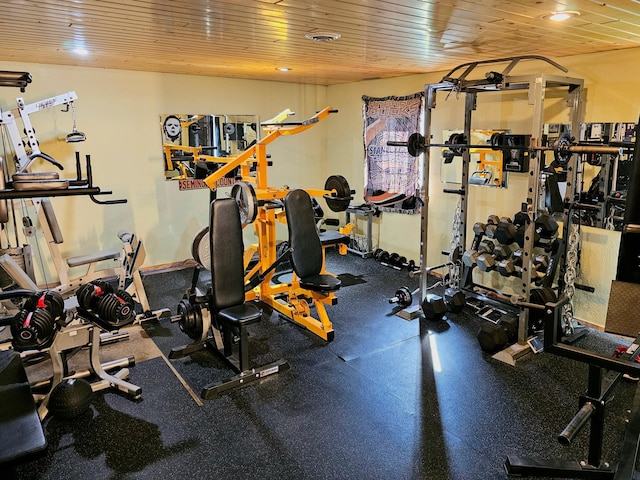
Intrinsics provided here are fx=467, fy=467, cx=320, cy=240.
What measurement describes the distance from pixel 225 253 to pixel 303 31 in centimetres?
141

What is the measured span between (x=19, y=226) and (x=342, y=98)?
3986mm

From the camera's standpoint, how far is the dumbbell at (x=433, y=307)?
3.91m

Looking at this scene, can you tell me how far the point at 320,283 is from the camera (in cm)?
343

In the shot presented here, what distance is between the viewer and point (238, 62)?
13.4 ft

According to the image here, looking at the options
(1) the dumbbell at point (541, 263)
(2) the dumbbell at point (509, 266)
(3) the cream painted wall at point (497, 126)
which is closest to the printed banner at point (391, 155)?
(3) the cream painted wall at point (497, 126)

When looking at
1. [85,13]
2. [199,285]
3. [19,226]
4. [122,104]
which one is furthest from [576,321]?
[19,226]

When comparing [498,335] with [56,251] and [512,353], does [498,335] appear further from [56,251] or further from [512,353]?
[56,251]

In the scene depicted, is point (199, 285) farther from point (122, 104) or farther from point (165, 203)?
point (122, 104)

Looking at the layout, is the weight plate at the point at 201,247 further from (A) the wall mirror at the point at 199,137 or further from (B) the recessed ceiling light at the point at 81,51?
(B) the recessed ceiling light at the point at 81,51

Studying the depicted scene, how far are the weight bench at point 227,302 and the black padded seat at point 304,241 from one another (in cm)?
59

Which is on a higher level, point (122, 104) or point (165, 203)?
point (122, 104)

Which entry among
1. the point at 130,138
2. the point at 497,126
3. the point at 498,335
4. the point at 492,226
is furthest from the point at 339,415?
the point at 130,138

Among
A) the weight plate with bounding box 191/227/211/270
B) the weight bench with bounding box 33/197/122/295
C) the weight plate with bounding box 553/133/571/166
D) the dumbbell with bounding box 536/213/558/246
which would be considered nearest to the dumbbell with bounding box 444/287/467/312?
the dumbbell with bounding box 536/213/558/246

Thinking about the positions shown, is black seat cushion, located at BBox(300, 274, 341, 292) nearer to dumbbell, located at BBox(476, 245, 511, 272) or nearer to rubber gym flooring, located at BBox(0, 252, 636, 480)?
rubber gym flooring, located at BBox(0, 252, 636, 480)
